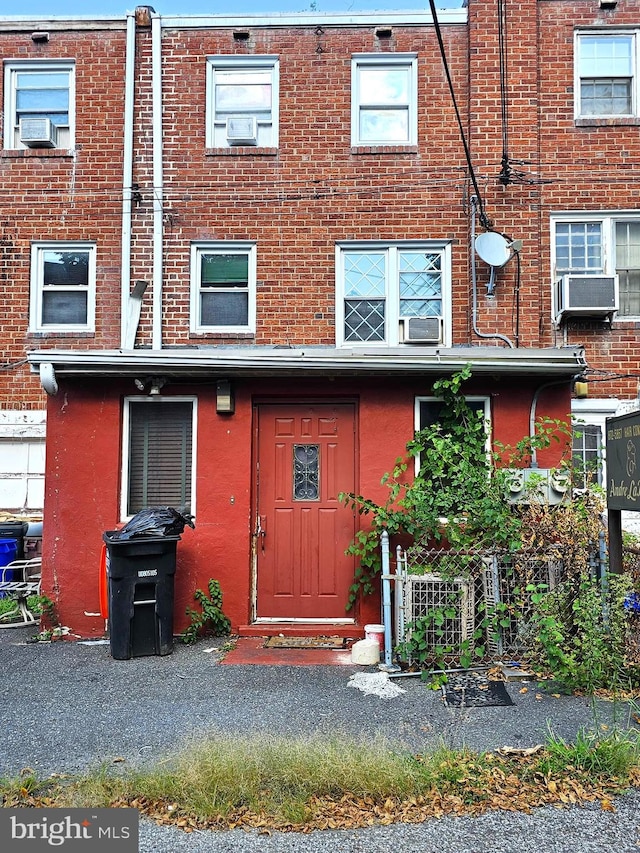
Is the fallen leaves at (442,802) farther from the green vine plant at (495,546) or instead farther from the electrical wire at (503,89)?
the electrical wire at (503,89)

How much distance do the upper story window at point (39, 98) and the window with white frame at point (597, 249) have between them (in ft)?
25.5

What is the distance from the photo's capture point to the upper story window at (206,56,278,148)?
36.3 feet

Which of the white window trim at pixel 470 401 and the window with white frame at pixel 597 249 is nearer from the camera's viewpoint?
the white window trim at pixel 470 401

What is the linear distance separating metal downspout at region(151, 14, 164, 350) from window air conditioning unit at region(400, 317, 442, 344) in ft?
12.1

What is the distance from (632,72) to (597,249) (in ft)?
9.36

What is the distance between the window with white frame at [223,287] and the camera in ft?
35.2

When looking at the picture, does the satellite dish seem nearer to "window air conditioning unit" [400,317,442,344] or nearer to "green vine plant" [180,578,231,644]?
"window air conditioning unit" [400,317,442,344]

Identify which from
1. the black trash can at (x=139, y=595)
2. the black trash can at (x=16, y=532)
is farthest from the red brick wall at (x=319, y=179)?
the black trash can at (x=139, y=595)

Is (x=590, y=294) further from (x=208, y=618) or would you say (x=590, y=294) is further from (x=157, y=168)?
(x=208, y=618)

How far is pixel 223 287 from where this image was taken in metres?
10.9

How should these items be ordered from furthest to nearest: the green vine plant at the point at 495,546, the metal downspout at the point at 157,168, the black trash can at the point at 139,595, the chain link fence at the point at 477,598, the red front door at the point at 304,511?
the metal downspout at the point at 157,168 → the red front door at the point at 304,511 → the black trash can at the point at 139,595 → the chain link fence at the point at 477,598 → the green vine plant at the point at 495,546

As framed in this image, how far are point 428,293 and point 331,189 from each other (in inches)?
85.7

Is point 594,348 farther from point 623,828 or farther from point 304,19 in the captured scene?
point 623,828

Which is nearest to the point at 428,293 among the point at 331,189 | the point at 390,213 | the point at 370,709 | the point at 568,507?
the point at 390,213
